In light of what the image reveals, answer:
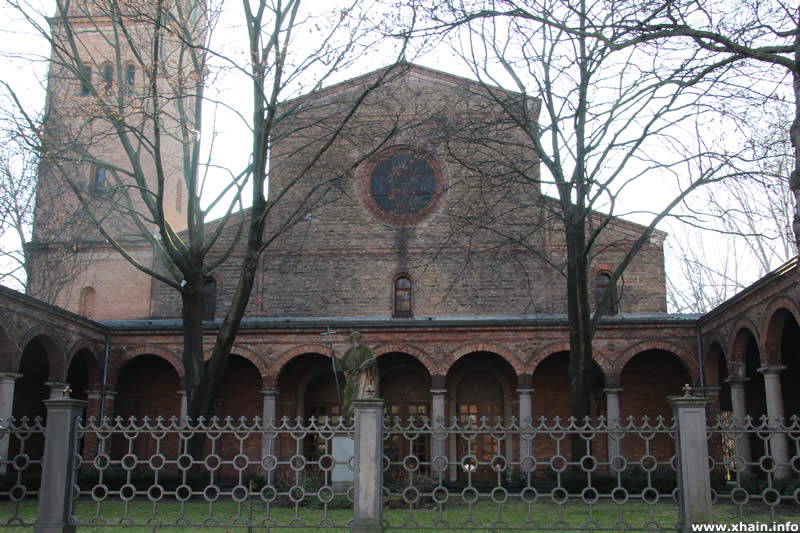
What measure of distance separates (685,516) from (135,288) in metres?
20.3

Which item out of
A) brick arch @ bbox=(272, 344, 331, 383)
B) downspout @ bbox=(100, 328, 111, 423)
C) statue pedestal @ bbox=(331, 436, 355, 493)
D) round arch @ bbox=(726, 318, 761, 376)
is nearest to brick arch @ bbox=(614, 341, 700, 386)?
round arch @ bbox=(726, 318, 761, 376)

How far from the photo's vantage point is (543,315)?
22172mm

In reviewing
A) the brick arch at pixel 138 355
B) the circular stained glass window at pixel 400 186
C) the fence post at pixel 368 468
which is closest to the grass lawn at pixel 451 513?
the fence post at pixel 368 468

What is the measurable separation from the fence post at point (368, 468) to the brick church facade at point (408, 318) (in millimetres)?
11771

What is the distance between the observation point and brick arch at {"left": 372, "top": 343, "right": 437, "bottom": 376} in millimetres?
20562

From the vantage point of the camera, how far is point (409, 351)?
2070cm

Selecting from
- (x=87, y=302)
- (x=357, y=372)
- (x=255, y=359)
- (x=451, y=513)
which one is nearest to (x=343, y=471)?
(x=357, y=372)

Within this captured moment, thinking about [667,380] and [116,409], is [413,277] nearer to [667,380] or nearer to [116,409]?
[667,380]

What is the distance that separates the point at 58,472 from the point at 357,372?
19.7 ft

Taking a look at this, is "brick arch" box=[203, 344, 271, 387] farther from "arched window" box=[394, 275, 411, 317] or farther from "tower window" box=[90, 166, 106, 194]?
"tower window" box=[90, 166, 106, 194]

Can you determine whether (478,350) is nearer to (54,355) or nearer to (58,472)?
(54,355)

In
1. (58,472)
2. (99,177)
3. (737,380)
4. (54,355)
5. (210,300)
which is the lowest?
(58,472)

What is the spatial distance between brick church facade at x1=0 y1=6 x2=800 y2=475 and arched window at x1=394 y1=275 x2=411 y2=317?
0.05 m

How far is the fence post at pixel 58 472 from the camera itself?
7672mm
